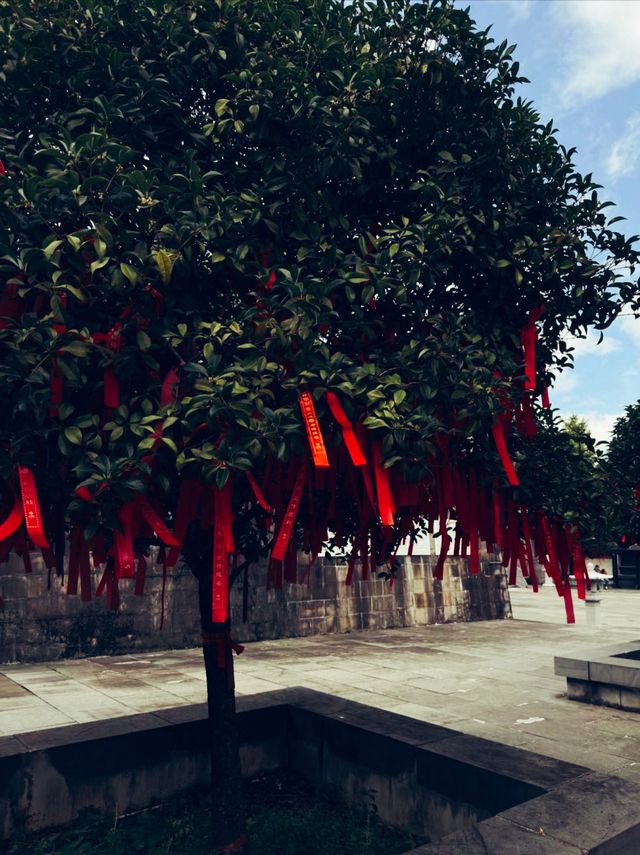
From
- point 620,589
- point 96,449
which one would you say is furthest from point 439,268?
point 620,589

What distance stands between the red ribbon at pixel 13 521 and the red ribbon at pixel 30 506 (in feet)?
0.24

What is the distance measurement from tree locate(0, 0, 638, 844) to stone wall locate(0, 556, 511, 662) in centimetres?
729

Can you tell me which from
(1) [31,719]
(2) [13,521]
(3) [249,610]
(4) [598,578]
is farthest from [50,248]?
(4) [598,578]

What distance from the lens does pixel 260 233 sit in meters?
4.50

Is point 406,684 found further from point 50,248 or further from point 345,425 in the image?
point 50,248

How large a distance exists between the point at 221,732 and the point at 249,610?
33.5 ft

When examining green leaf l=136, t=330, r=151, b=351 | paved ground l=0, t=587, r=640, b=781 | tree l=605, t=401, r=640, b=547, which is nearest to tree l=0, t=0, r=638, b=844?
green leaf l=136, t=330, r=151, b=351

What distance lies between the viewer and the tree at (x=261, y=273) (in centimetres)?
368

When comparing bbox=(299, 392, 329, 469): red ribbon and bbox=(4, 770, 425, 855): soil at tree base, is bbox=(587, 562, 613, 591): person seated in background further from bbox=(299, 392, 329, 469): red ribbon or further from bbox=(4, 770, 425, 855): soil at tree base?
bbox=(299, 392, 329, 469): red ribbon

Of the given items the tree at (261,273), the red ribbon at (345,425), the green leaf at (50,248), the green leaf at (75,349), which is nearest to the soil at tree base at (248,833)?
the tree at (261,273)

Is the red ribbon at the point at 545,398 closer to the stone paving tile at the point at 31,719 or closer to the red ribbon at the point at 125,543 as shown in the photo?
the red ribbon at the point at 125,543

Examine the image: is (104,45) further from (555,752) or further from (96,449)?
(555,752)

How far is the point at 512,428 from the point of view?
18.9ft

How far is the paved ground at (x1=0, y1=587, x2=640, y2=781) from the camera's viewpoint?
8.62 m
